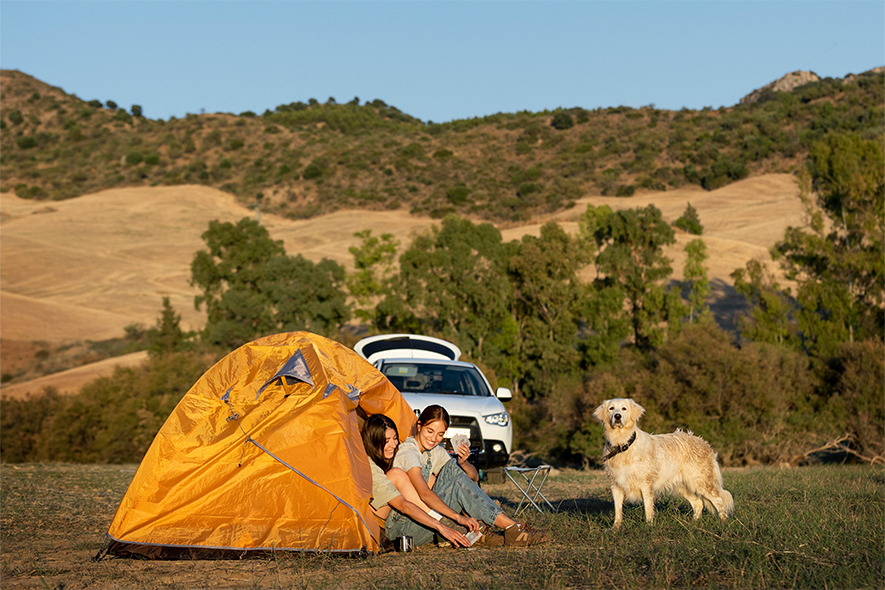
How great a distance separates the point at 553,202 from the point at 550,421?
47.2 metres

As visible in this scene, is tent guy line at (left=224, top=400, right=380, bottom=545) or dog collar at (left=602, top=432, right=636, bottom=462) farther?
dog collar at (left=602, top=432, right=636, bottom=462)

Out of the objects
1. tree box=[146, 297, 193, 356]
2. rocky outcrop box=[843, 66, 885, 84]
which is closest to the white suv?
tree box=[146, 297, 193, 356]

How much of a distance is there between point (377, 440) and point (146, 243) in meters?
65.8

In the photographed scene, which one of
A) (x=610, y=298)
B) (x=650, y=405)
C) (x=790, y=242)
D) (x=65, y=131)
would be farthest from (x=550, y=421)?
(x=65, y=131)

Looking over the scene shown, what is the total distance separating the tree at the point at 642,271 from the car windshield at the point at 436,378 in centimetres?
1573

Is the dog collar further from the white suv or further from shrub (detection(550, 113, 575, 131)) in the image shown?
shrub (detection(550, 113, 575, 131))

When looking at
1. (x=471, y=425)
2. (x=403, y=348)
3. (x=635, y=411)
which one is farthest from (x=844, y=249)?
(x=635, y=411)

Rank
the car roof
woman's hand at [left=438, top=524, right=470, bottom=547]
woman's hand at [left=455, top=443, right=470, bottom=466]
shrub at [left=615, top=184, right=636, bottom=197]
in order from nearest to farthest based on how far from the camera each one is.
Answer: woman's hand at [left=438, top=524, right=470, bottom=547] < woman's hand at [left=455, top=443, right=470, bottom=466] < the car roof < shrub at [left=615, top=184, right=636, bottom=197]

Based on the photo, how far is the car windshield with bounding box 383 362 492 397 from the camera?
35.0 feet

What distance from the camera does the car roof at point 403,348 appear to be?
11.6 meters

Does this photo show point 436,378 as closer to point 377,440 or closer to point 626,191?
point 377,440

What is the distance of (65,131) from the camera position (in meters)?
95.4

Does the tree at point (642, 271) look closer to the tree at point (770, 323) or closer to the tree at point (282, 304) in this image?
the tree at point (770, 323)

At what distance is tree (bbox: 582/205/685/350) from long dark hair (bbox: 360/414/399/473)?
20.7 metres
